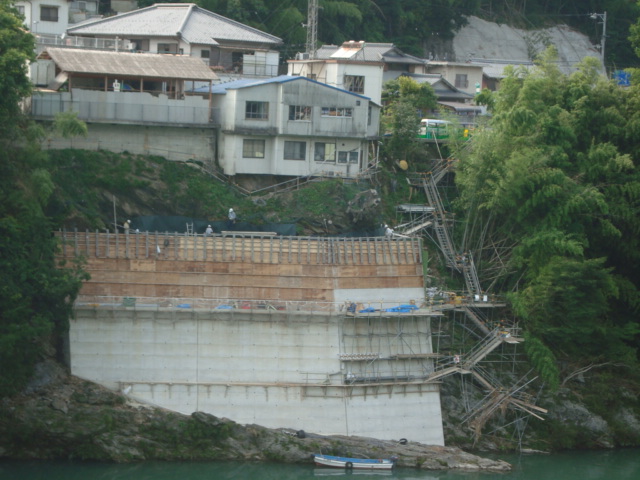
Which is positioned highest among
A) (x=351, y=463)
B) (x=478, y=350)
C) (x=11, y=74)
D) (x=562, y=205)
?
(x=11, y=74)

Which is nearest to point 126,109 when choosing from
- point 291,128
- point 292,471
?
point 291,128

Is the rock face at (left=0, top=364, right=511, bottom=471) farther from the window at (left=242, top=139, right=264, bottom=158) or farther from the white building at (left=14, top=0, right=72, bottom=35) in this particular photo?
the white building at (left=14, top=0, right=72, bottom=35)

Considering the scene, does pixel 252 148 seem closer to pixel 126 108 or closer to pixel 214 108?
pixel 214 108

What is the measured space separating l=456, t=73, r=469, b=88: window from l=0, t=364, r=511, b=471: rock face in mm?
29106

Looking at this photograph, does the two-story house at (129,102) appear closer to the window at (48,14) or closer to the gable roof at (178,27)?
the gable roof at (178,27)

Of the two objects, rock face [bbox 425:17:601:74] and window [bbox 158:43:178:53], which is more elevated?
Answer: rock face [bbox 425:17:601:74]

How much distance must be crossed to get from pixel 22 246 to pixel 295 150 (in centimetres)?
1349

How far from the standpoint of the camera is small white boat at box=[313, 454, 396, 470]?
3409 cm

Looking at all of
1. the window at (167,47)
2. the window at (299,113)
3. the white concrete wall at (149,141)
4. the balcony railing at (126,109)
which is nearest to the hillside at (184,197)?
the white concrete wall at (149,141)

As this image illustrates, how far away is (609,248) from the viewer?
41.8 m

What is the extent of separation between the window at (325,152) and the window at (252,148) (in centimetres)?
211

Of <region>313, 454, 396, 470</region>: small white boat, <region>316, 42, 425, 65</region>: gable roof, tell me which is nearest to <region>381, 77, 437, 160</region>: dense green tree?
<region>316, 42, 425, 65</region>: gable roof

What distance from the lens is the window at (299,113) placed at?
43906 millimetres

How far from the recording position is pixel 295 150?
144 feet
